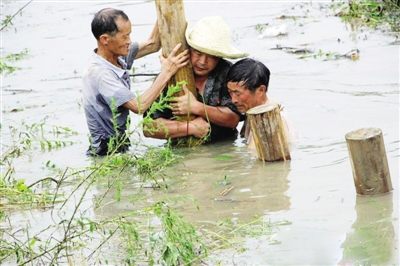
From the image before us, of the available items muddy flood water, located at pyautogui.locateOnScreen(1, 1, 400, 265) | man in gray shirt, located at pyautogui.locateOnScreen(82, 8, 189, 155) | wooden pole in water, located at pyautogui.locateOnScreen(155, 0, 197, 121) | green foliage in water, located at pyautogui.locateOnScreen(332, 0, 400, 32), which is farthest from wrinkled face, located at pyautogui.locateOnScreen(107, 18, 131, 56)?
green foliage in water, located at pyautogui.locateOnScreen(332, 0, 400, 32)

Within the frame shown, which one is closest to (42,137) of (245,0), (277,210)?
(277,210)

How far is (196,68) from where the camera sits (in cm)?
729

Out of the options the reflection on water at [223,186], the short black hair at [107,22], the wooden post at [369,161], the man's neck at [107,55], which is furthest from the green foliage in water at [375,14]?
the wooden post at [369,161]

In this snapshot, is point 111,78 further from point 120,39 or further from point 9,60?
point 9,60

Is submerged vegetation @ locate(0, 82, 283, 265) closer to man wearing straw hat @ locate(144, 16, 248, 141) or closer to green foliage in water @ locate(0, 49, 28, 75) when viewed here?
man wearing straw hat @ locate(144, 16, 248, 141)

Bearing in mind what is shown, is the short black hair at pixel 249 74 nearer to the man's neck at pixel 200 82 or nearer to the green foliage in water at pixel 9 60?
the man's neck at pixel 200 82

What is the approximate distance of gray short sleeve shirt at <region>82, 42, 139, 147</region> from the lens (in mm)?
7098

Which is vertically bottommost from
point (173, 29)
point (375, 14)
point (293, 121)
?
point (293, 121)

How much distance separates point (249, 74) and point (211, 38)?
46cm

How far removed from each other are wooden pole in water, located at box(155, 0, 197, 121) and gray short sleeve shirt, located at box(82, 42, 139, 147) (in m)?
0.47

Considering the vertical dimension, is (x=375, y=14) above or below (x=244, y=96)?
below

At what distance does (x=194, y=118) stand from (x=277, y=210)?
1.95 m

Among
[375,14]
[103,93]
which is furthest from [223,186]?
[375,14]

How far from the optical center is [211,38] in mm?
7016
